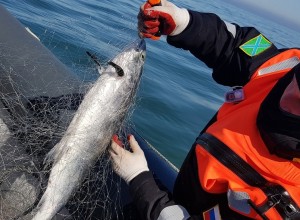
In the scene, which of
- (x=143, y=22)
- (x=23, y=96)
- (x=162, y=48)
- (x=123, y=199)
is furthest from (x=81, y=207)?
(x=162, y=48)

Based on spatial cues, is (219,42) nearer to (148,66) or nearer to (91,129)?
(91,129)

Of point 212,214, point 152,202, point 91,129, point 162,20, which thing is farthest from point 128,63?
point 212,214

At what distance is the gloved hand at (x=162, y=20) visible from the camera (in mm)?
2627

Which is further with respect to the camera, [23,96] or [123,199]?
[23,96]

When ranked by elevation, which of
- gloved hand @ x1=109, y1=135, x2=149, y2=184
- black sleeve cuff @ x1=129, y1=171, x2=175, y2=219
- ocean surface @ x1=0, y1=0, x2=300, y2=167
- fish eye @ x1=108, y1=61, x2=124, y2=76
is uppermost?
fish eye @ x1=108, y1=61, x2=124, y2=76

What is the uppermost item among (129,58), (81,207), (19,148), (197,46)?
(197,46)

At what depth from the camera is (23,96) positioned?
3457 mm

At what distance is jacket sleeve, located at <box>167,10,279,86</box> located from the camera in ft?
9.66

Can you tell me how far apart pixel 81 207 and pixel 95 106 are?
0.80 m

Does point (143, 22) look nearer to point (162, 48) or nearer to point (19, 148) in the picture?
point (19, 148)

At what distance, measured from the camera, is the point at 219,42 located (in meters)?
3.04

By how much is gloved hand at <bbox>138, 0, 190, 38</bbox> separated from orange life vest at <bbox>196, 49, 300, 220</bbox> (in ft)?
2.21

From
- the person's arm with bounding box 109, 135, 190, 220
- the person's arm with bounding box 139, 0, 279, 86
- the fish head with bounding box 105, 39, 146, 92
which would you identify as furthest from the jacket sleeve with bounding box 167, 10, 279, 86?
the person's arm with bounding box 109, 135, 190, 220

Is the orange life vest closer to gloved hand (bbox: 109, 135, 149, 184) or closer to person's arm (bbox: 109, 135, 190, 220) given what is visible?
person's arm (bbox: 109, 135, 190, 220)
